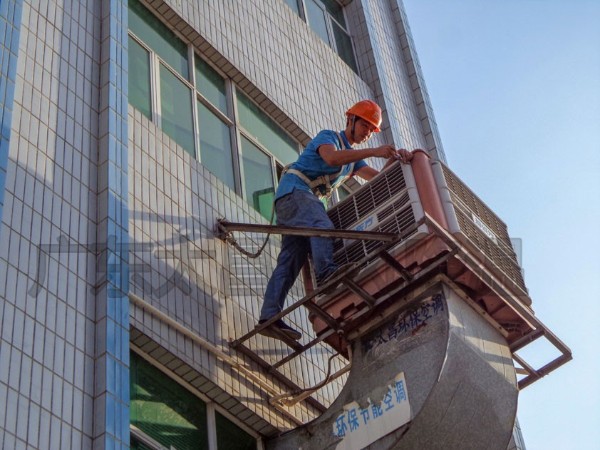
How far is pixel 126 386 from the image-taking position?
7203 mm

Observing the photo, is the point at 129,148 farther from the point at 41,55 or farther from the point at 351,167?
the point at 351,167

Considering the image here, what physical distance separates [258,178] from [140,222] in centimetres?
304

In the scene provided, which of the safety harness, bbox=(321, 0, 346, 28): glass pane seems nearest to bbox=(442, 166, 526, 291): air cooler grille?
the safety harness

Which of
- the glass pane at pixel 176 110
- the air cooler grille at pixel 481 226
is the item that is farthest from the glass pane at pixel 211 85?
the air cooler grille at pixel 481 226

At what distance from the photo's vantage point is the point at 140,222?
345 inches

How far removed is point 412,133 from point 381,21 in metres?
2.80

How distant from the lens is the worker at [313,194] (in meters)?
9.26

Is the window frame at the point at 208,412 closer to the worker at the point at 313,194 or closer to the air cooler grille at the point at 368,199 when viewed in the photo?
the worker at the point at 313,194

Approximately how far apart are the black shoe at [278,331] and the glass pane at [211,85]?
10.9ft

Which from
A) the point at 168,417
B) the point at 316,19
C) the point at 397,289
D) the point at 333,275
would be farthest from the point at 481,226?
the point at 316,19

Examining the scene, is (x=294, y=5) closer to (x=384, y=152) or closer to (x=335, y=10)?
(x=335, y=10)

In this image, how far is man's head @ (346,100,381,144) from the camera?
1000 centimetres

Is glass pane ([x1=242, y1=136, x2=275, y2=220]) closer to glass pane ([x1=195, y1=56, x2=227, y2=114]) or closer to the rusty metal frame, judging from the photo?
glass pane ([x1=195, y1=56, x2=227, y2=114])

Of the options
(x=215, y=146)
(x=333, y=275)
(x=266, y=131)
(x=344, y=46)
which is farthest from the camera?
(x=344, y=46)
